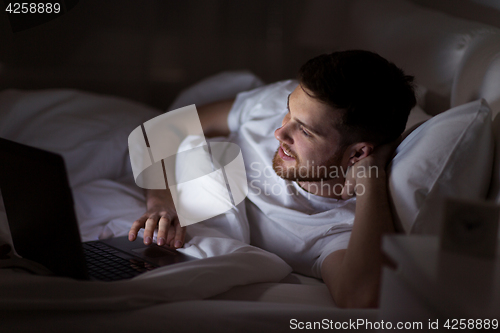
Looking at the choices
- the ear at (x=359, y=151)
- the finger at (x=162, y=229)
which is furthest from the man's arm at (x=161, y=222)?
the ear at (x=359, y=151)

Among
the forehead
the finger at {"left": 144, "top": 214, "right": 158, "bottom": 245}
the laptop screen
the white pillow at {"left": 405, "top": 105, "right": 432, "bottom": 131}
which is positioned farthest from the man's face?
the laptop screen

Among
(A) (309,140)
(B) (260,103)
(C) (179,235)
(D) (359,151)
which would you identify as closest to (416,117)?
(D) (359,151)

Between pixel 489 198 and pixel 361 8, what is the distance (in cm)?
116

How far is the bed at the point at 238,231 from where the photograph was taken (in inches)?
23.8

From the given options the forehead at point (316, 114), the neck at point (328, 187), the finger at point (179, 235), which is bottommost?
the finger at point (179, 235)

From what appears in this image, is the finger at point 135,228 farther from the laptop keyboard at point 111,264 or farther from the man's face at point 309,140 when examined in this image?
the man's face at point 309,140

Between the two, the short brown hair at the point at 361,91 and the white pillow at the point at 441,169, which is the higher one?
the short brown hair at the point at 361,91

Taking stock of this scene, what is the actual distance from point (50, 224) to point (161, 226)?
33 cm

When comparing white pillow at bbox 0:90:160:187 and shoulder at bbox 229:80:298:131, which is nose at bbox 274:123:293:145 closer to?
shoulder at bbox 229:80:298:131

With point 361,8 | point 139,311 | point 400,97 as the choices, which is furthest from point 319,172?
point 361,8

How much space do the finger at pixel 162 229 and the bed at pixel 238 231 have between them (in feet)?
0.28

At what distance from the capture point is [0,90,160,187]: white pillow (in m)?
1.33

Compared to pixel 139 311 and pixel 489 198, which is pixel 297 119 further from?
pixel 139 311

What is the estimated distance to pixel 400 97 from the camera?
39.2 inches
